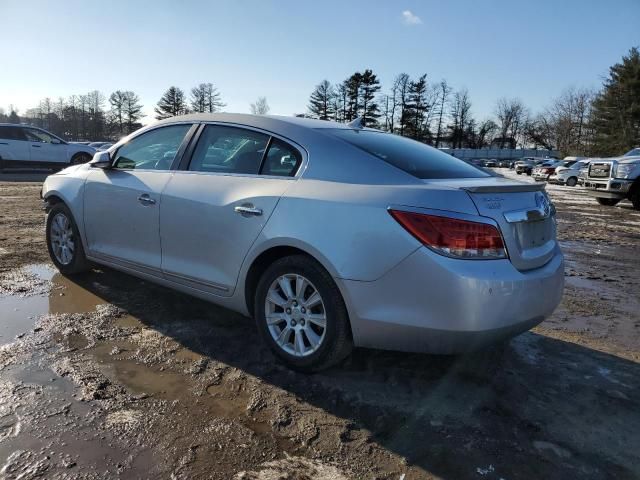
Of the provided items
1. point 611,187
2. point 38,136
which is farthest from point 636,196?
point 38,136

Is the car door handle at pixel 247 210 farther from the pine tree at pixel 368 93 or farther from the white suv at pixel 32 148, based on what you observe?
the pine tree at pixel 368 93

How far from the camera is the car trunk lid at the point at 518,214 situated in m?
2.80

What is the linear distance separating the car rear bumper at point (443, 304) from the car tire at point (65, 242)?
10.5 ft

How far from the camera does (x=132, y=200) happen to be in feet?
13.8

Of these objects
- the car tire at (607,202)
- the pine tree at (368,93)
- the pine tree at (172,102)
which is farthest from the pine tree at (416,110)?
the car tire at (607,202)

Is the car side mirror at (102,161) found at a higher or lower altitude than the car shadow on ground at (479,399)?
higher

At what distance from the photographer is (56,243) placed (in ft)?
17.2

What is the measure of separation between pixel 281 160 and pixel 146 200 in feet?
4.17

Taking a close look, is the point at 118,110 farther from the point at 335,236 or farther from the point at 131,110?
the point at 335,236

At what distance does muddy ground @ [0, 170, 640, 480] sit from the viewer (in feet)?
7.78

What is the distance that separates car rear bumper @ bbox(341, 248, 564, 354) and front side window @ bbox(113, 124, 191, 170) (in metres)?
2.06

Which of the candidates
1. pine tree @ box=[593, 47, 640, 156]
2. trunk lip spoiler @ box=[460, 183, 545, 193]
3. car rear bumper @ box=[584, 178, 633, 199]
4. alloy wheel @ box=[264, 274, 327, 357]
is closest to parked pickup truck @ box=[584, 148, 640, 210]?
car rear bumper @ box=[584, 178, 633, 199]

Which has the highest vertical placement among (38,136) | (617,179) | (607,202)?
(38,136)

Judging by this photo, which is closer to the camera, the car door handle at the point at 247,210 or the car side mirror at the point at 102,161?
the car door handle at the point at 247,210
